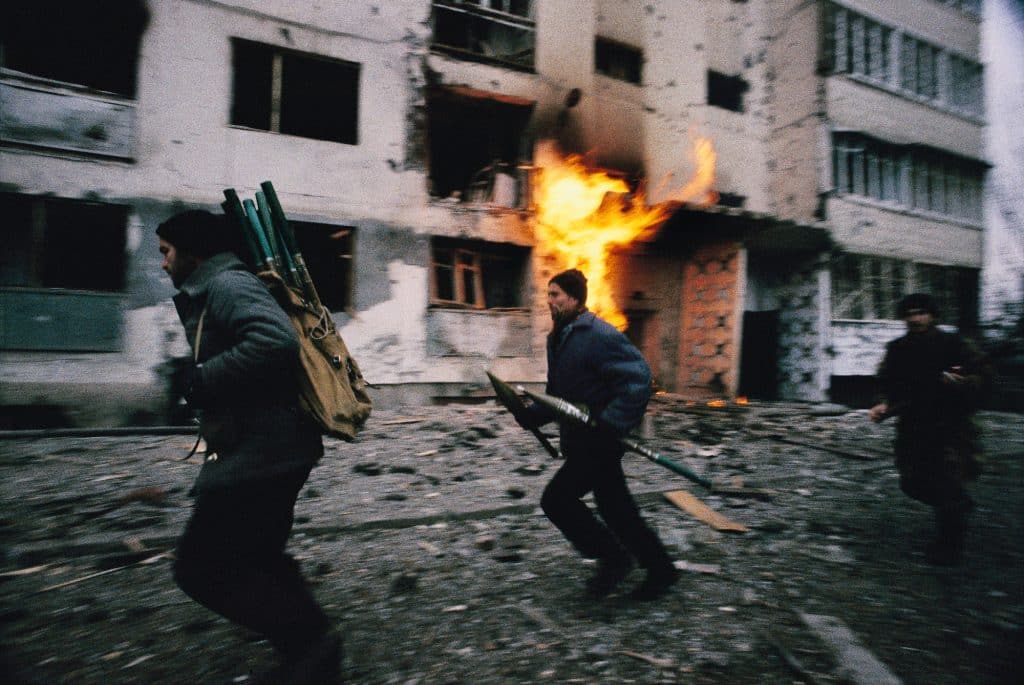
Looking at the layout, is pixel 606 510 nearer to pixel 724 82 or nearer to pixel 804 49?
pixel 724 82

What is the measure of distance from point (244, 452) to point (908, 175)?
18.9 metres

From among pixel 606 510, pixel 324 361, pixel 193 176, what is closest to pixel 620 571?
Answer: pixel 606 510

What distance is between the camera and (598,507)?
124 inches

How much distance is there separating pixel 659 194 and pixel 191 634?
12920 mm

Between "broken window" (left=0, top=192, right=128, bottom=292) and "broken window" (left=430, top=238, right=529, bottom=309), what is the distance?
16.5 ft

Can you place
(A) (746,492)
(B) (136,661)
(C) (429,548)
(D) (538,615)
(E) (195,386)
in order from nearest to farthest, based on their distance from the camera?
(E) (195,386)
(B) (136,661)
(D) (538,615)
(C) (429,548)
(A) (746,492)

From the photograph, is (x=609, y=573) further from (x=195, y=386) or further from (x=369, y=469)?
(x=369, y=469)

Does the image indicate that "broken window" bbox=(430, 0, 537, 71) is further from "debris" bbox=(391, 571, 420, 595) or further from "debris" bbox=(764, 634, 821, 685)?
"debris" bbox=(764, 634, 821, 685)

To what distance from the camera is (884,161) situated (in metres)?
15.5

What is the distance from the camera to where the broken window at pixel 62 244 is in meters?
8.32

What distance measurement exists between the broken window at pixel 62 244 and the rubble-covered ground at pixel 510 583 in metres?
3.28

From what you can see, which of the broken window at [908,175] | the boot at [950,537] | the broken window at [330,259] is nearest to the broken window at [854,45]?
the broken window at [908,175]

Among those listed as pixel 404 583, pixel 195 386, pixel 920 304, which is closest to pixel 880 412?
pixel 920 304

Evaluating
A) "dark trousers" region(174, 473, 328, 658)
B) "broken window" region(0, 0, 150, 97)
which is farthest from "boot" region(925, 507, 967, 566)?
"broken window" region(0, 0, 150, 97)
